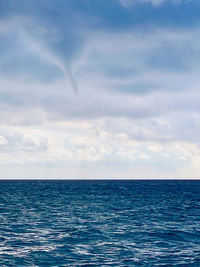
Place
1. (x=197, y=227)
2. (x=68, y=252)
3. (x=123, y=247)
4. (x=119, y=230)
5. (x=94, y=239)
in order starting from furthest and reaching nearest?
(x=197, y=227)
(x=119, y=230)
(x=94, y=239)
(x=123, y=247)
(x=68, y=252)

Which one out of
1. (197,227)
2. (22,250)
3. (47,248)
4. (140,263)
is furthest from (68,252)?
(197,227)

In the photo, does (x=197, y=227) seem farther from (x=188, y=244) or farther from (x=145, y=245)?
(x=145, y=245)

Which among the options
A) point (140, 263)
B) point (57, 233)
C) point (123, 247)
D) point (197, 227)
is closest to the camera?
point (140, 263)

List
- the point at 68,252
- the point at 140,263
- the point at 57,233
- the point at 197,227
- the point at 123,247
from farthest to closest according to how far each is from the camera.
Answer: the point at 197,227, the point at 57,233, the point at 123,247, the point at 68,252, the point at 140,263

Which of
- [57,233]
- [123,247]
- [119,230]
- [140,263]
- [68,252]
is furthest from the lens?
[119,230]

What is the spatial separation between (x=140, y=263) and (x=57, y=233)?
1343 centimetres

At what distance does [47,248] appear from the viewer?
26.5m

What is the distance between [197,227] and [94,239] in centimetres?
1578

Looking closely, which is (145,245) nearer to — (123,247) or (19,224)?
(123,247)

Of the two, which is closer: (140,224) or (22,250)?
(22,250)

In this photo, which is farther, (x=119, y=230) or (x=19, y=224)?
(x=19, y=224)

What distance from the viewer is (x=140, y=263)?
74.4 feet

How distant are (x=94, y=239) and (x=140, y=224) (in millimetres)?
11078

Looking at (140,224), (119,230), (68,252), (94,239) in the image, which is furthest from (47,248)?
(140,224)
